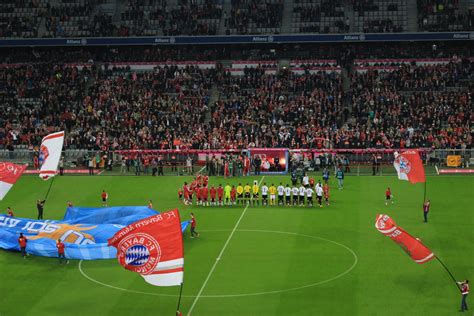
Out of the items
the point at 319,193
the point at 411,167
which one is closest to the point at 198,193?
the point at 319,193

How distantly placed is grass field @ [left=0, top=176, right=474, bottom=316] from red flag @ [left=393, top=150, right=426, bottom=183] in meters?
2.21

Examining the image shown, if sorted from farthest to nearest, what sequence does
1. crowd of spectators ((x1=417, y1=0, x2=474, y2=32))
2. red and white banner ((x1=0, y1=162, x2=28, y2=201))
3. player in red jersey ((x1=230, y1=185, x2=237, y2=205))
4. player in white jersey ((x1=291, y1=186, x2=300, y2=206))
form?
crowd of spectators ((x1=417, y1=0, x2=474, y2=32)) < player in red jersey ((x1=230, y1=185, x2=237, y2=205)) < player in white jersey ((x1=291, y1=186, x2=300, y2=206)) < red and white banner ((x1=0, y1=162, x2=28, y2=201))

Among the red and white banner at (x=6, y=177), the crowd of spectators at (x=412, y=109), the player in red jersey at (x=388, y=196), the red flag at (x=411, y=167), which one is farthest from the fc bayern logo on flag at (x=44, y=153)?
the crowd of spectators at (x=412, y=109)

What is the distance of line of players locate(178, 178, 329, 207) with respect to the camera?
4622 cm

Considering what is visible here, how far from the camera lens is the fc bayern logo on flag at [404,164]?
42344 millimetres

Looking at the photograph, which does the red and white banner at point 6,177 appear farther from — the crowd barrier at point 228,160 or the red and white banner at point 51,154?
the crowd barrier at point 228,160

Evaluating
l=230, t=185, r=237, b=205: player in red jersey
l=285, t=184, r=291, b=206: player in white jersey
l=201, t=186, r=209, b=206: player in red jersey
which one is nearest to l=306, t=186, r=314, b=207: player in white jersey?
l=285, t=184, r=291, b=206: player in white jersey

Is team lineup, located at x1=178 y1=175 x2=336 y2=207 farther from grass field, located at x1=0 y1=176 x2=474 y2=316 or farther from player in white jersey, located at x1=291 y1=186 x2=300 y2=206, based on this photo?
grass field, located at x1=0 y1=176 x2=474 y2=316

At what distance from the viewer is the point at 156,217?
2386 cm

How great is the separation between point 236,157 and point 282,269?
22.4 m

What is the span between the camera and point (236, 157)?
184 ft

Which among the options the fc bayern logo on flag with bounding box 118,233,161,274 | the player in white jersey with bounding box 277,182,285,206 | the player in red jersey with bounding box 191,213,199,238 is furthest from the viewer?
the player in white jersey with bounding box 277,182,285,206

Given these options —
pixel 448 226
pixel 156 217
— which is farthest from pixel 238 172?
pixel 156 217

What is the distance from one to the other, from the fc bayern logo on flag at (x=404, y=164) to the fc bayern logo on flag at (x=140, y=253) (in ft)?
70.9
